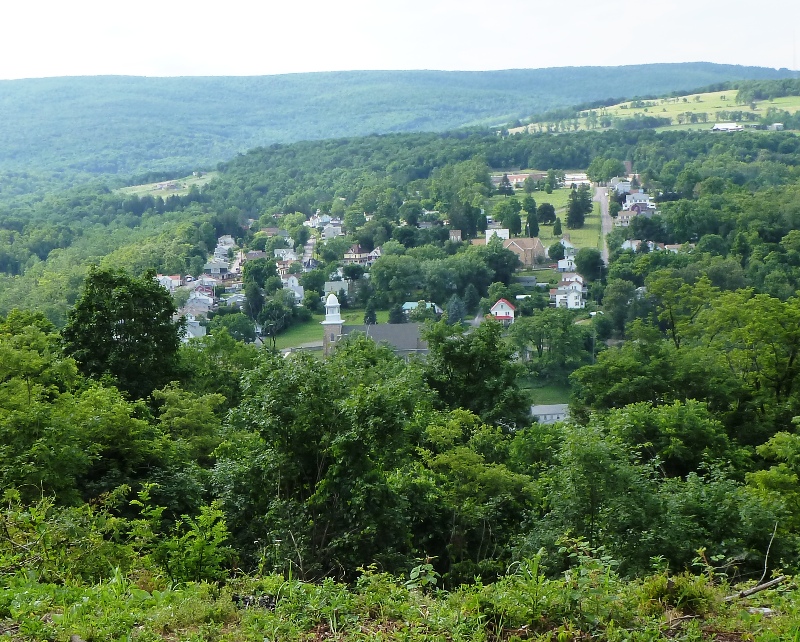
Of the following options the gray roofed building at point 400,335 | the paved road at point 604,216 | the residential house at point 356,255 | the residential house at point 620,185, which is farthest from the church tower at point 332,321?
the residential house at point 620,185

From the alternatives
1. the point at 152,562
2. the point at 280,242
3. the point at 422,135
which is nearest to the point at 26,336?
the point at 152,562

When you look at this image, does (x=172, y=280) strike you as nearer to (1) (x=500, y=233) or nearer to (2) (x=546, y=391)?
(1) (x=500, y=233)

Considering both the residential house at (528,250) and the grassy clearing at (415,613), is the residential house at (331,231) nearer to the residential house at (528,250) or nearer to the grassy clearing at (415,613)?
the residential house at (528,250)

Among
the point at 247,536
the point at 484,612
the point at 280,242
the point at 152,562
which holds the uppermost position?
the point at 484,612

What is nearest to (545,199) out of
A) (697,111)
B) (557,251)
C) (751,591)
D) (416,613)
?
Answer: (557,251)

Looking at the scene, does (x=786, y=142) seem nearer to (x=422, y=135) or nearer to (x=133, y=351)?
(x=422, y=135)

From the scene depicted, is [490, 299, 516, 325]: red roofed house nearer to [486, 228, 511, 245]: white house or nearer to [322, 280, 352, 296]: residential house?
[322, 280, 352, 296]: residential house

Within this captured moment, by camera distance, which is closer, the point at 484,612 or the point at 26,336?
the point at 484,612

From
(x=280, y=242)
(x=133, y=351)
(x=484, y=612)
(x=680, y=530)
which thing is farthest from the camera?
(x=280, y=242)
